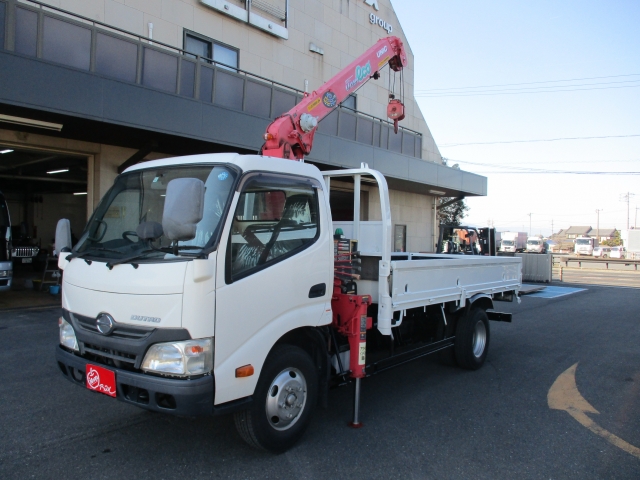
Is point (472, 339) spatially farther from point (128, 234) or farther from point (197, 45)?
point (197, 45)

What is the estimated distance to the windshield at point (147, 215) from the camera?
336 centimetres

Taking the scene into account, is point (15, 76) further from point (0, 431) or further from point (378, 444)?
point (378, 444)

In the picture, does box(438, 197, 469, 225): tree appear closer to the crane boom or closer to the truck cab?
the crane boom

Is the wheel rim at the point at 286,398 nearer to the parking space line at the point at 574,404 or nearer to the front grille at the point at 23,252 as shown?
the parking space line at the point at 574,404

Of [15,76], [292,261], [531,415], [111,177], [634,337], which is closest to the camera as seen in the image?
[292,261]

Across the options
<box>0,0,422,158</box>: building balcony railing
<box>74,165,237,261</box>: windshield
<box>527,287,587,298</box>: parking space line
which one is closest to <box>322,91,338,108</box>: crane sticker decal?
<box>74,165,237,261</box>: windshield

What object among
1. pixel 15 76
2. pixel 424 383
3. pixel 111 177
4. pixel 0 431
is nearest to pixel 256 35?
pixel 111 177

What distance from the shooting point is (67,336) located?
3.84 m

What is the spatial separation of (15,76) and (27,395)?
5870 mm

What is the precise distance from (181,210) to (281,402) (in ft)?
5.67

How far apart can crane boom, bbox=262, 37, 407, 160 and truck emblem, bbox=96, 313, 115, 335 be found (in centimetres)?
312

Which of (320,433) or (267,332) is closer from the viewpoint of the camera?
(267,332)

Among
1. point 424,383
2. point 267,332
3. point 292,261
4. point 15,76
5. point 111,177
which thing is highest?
point 15,76

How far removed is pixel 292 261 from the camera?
12.7 ft
